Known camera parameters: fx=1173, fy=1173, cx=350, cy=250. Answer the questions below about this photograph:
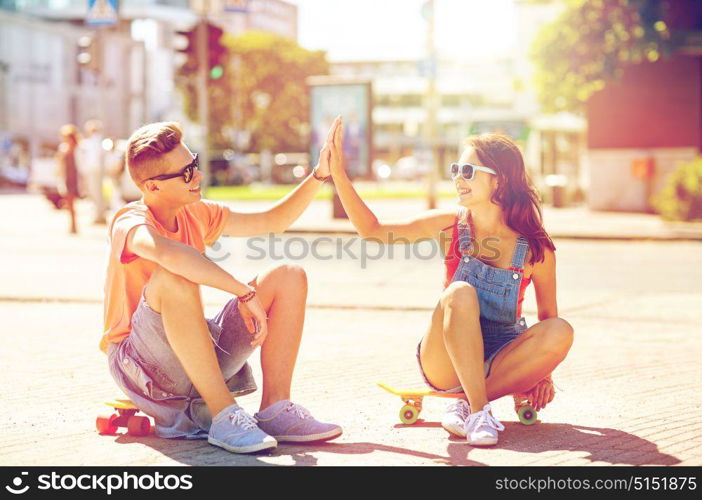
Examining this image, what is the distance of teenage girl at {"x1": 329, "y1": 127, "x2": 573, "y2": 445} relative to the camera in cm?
474

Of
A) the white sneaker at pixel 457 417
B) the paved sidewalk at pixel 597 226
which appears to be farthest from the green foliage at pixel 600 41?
the white sneaker at pixel 457 417

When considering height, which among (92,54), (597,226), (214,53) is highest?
(92,54)

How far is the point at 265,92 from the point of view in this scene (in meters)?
75.1

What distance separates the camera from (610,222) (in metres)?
21.3

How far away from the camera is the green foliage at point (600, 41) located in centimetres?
2267

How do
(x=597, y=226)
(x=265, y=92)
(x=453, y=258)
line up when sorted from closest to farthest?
(x=453, y=258) → (x=597, y=226) → (x=265, y=92)

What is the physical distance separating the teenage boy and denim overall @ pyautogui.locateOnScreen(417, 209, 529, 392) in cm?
71

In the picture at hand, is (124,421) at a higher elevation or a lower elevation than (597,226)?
higher

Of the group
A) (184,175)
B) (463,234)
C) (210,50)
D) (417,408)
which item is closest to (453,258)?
(463,234)

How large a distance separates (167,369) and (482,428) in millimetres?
1228

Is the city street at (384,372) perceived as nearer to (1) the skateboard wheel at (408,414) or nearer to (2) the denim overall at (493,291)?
(1) the skateboard wheel at (408,414)

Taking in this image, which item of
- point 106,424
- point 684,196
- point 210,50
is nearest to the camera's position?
point 106,424

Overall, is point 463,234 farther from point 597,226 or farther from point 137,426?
point 597,226

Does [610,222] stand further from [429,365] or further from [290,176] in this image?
[290,176]
